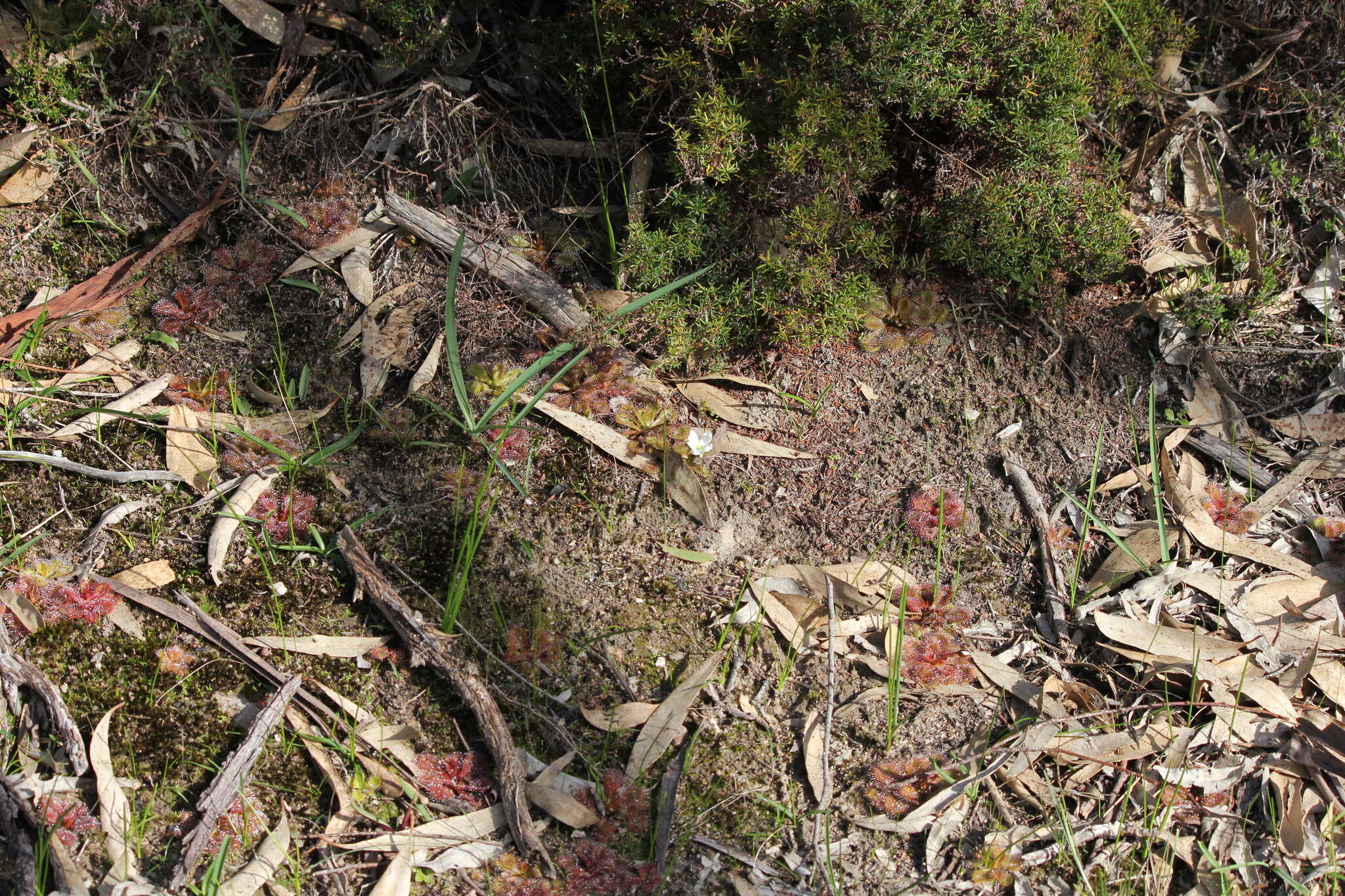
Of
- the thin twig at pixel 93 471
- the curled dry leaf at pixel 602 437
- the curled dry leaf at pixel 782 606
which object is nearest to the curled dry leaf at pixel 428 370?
the curled dry leaf at pixel 602 437

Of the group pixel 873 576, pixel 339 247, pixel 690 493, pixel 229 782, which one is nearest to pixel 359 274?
pixel 339 247

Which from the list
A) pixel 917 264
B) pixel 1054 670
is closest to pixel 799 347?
pixel 917 264

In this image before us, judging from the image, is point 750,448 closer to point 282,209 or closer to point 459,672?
point 459,672

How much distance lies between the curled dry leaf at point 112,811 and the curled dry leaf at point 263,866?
8.5 inches

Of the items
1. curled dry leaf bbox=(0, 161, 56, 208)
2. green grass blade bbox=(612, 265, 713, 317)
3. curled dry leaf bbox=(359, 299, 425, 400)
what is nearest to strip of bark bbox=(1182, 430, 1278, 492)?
green grass blade bbox=(612, 265, 713, 317)

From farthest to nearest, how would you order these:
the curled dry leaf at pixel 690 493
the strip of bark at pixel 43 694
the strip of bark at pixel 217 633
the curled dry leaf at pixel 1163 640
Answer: the curled dry leaf at pixel 690 493, the curled dry leaf at pixel 1163 640, the strip of bark at pixel 217 633, the strip of bark at pixel 43 694

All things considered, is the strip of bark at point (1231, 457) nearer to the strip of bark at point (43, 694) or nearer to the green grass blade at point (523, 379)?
the green grass blade at point (523, 379)

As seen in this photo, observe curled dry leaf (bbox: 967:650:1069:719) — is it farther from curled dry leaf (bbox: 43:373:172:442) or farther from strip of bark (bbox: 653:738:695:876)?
curled dry leaf (bbox: 43:373:172:442)

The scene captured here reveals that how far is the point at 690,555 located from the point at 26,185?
2.51 meters

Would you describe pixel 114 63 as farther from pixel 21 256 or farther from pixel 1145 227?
pixel 1145 227

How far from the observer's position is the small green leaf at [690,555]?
2.77 metres

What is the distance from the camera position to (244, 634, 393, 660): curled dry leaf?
2488 mm

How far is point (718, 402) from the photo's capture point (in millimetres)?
3035

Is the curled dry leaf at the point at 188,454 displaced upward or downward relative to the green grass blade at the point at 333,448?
upward
